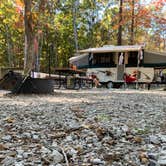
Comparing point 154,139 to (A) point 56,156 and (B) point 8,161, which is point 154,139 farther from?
(B) point 8,161

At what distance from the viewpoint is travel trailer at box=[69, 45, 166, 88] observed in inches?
730

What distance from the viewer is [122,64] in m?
19.1

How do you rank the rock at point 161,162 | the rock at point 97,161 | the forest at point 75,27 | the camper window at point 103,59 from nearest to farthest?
the rock at point 161,162
the rock at point 97,161
the camper window at point 103,59
the forest at point 75,27

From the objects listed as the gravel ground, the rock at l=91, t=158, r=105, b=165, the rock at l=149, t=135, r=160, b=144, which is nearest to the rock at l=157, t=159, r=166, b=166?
the gravel ground

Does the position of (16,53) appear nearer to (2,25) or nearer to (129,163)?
(2,25)

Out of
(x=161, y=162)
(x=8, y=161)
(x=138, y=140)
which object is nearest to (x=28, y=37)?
(x=138, y=140)

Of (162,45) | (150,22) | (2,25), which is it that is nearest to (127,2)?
(150,22)

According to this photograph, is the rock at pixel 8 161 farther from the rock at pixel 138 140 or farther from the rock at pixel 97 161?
the rock at pixel 138 140

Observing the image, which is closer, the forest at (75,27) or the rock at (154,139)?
the rock at (154,139)

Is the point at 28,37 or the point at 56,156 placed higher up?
the point at 28,37

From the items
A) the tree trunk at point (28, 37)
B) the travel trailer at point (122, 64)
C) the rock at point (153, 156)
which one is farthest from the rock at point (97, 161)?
the travel trailer at point (122, 64)

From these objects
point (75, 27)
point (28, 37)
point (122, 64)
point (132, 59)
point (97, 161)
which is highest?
point (75, 27)

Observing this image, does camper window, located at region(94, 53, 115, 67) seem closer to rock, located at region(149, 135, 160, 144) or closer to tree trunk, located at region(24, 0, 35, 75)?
tree trunk, located at region(24, 0, 35, 75)

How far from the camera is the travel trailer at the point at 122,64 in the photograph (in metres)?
18.5
